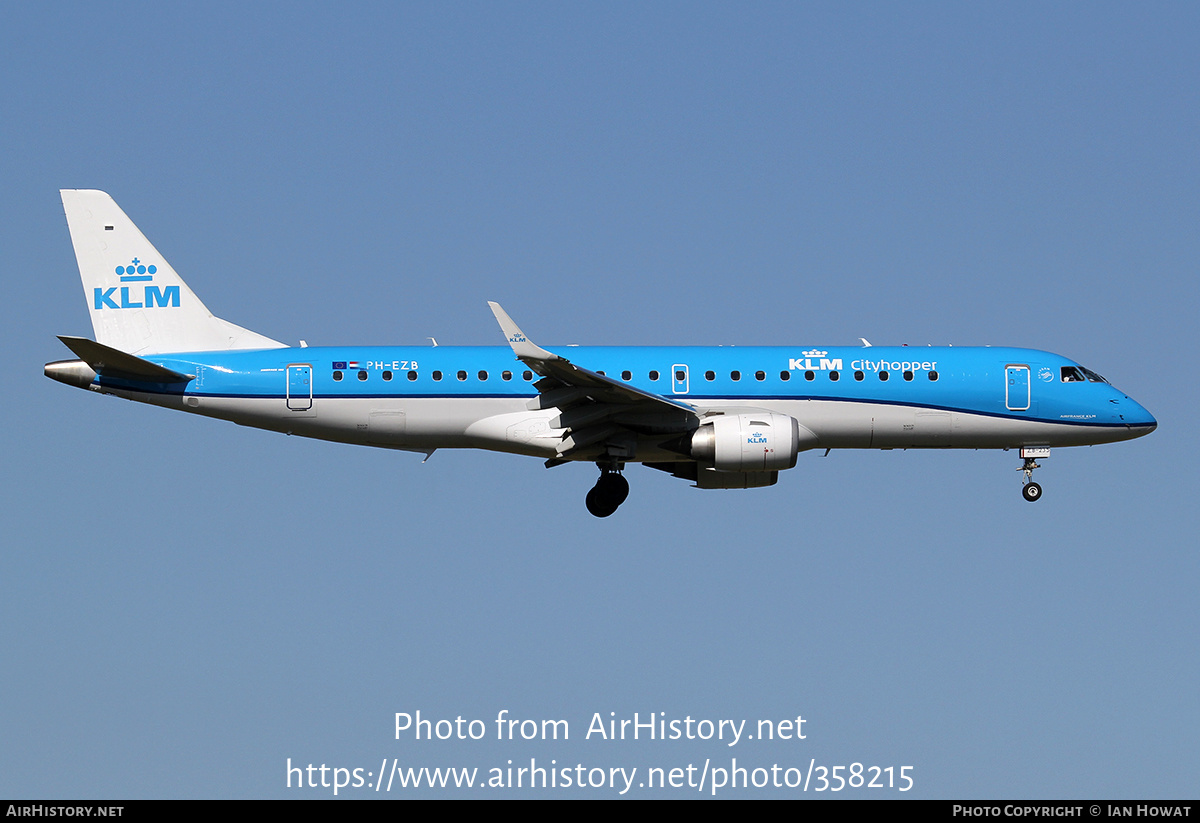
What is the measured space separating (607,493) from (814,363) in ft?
20.4

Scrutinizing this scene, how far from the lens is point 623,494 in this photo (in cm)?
4178

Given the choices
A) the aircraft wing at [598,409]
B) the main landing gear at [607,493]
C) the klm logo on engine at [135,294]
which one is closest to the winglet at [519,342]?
the aircraft wing at [598,409]

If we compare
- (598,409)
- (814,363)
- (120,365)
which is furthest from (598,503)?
(120,365)

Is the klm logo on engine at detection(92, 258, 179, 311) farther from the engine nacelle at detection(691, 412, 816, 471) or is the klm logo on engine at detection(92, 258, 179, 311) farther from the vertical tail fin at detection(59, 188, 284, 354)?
the engine nacelle at detection(691, 412, 816, 471)

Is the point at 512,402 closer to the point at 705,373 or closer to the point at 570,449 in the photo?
the point at 570,449

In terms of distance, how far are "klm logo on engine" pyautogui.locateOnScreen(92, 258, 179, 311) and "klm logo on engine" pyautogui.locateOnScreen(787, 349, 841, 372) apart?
51.0 ft

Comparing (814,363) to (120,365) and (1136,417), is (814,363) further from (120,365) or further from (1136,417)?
(120,365)

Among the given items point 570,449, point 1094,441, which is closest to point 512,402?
point 570,449

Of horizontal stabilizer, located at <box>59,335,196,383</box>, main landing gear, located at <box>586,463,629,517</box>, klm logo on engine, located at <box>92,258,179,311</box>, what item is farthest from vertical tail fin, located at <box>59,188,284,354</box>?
main landing gear, located at <box>586,463,629,517</box>

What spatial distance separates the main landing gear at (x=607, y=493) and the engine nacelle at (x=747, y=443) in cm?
383

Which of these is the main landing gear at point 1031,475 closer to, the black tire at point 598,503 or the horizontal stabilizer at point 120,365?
the black tire at point 598,503

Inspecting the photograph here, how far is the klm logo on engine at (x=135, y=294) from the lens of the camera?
41.0 metres

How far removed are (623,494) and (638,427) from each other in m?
3.49

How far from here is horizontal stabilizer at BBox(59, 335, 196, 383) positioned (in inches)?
1479
